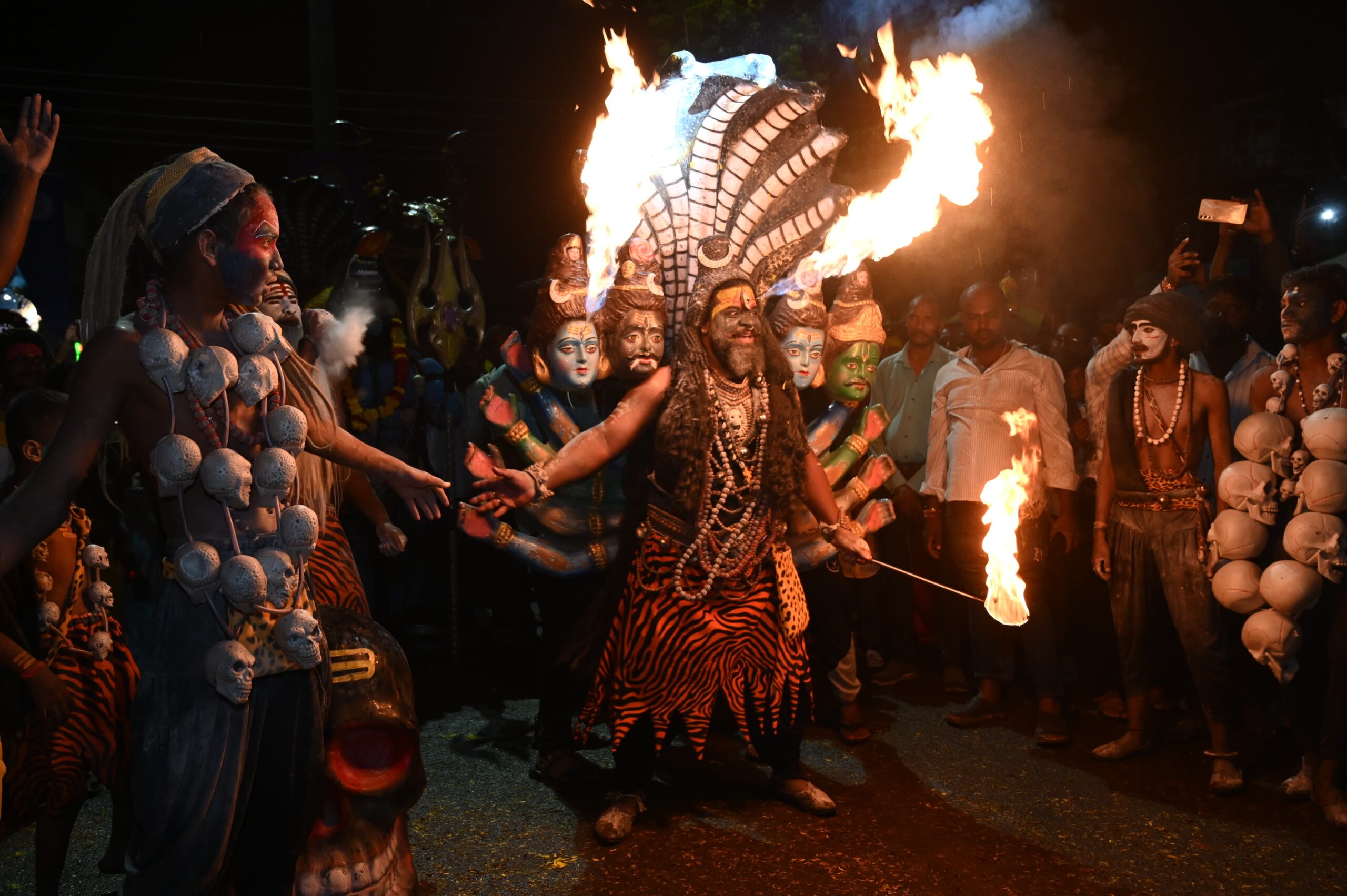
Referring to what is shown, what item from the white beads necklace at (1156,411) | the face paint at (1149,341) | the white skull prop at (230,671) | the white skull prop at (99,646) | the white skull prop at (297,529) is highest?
the face paint at (1149,341)

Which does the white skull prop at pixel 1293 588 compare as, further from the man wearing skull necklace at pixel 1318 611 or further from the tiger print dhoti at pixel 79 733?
the tiger print dhoti at pixel 79 733

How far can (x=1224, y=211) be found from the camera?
5.82 metres

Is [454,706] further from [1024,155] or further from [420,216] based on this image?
[1024,155]

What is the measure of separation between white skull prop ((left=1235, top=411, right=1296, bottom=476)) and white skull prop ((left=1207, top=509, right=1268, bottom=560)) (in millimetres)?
246

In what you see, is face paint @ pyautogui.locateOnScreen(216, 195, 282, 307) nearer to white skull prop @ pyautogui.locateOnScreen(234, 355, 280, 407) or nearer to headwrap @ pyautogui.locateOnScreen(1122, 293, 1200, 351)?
white skull prop @ pyautogui.locateOnScreen(234, 355, 280, 407)

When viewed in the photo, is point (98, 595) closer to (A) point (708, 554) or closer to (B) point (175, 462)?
(B) point (175, 462)

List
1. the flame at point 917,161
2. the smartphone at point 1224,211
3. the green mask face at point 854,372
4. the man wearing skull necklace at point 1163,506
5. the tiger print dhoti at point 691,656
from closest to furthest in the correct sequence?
the tiger print dhoti at point 691,656, the man wearing skull necklace at point 1163,506, the flame at point 917,161, the green mask face at point 854,372, the smartphone at point 1224,211

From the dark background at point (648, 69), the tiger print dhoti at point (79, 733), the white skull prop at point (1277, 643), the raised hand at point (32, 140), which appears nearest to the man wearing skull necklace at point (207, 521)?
the raised hand at point (32, 140)

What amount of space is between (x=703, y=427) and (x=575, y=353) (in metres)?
1.05

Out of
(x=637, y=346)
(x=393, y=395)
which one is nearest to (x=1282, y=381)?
(x=637, y=346)

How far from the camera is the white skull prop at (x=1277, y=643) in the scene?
4504mm

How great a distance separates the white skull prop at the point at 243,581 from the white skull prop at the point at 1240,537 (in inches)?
156

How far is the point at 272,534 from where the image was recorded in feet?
8.79

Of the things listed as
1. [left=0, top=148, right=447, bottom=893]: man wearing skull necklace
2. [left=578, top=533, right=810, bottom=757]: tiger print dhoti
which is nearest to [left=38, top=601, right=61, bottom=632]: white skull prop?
[left=0, top=148, right=447, bottom=893]: man wearing skull necklace
